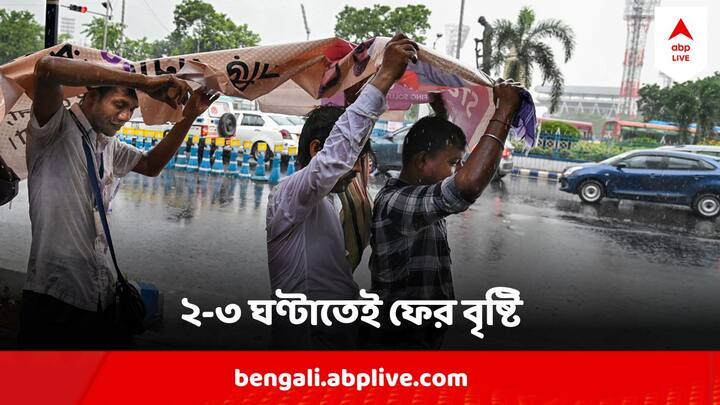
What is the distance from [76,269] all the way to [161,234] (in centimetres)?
431

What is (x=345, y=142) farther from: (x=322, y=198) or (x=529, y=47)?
(x=529, y=47)

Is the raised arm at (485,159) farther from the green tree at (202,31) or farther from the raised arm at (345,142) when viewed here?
the green tree at (202,31)

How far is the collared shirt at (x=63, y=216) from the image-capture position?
1.93m

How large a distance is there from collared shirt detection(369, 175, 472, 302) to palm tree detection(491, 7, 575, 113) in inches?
392

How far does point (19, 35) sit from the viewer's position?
1221 cm

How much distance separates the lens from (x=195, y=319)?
3.61m

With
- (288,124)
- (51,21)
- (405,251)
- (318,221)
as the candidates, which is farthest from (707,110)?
(318,221)

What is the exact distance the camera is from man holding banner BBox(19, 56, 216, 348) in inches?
74.4

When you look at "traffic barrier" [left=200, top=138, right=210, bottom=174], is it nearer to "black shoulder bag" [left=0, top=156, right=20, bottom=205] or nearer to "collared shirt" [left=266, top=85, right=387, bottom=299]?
"black shoulder bag" [left=0, top=156, right=20, bottom=205]

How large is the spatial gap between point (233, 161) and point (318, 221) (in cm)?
989

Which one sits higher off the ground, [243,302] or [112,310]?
[112,310]
